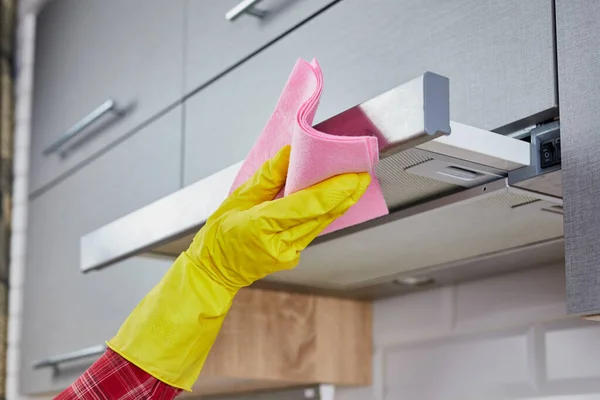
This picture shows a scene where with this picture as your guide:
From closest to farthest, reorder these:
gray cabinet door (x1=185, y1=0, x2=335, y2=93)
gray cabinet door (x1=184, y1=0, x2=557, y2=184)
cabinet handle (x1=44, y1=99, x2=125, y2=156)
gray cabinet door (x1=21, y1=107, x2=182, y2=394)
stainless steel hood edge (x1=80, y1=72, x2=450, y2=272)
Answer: stainless steel hood edge (x1=80, y1=72, x2=450, y2=272)
gray cabinet door (x1=184, y1=0, x2=557, y2=184)
gray cabinet door (x1=185, y1=0, x2=335, y2=93)
gray cabinet door (x1=21, y1=107, x2=182, y2=394)
cabinet handle (x1=44, y1=99, x2=125, y2=156)

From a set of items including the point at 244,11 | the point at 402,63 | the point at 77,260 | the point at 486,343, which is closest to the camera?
the point at 402,63

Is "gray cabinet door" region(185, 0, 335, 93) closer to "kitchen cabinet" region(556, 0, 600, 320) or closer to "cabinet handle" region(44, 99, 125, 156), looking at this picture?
"cabinet handle" region(44, 99, 125, 156)

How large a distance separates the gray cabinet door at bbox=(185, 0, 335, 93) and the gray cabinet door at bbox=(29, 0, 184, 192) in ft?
0.14

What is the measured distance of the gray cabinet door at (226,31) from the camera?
1149mm

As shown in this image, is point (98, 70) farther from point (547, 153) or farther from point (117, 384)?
point (547, 153)

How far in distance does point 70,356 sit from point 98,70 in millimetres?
530

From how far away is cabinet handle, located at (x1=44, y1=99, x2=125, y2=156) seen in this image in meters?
1.56

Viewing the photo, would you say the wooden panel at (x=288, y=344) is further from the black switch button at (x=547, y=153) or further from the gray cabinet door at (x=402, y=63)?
the black switch button at (x=547, y=153)

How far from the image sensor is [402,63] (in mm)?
966

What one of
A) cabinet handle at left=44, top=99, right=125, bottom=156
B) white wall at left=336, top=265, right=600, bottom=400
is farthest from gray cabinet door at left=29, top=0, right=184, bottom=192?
white wall at left=336, top=265, right=600, bottom=400

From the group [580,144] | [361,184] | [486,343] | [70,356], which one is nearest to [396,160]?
[361,184]

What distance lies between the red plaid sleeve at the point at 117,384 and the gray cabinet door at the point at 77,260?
0.47 meters

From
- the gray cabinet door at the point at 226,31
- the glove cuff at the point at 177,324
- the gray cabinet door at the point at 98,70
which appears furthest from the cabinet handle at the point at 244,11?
the glove cuff at the point at 177,324

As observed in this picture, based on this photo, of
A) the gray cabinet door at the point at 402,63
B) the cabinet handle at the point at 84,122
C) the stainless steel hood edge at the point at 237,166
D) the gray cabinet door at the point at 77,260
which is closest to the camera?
the stainless steel hood edge at the point at 237,166
